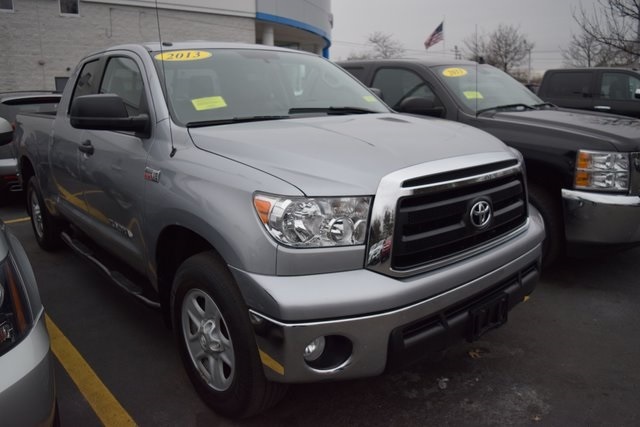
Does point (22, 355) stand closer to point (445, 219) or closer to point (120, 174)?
point (120, 174)

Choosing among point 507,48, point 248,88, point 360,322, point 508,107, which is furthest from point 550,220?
point 507,48

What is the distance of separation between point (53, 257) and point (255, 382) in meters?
3.83

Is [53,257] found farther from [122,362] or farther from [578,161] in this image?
[578,161]

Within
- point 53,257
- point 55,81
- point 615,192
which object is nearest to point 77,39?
point 55,81

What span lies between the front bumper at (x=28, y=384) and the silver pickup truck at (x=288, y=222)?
736 mm

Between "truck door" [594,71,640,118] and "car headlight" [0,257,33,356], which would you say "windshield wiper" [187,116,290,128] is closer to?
"car headlight" [0,257,33,356]

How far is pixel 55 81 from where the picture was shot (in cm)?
2166

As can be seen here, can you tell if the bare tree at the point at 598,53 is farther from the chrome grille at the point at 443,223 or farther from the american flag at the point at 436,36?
the chrome grille at the point at 443,223

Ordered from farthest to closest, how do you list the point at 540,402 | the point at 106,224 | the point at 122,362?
the point at 106,224, the point at 122,362, the point at 540,402

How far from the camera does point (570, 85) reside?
9461 millimetres

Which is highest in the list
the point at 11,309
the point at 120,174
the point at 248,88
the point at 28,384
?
the point at 248,88

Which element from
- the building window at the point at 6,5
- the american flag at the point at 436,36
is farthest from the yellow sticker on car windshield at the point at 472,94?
the building window at the point at 6,5

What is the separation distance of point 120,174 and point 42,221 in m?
Answer: 2.57

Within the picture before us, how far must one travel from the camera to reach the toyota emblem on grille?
8.26 ft
